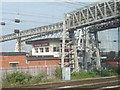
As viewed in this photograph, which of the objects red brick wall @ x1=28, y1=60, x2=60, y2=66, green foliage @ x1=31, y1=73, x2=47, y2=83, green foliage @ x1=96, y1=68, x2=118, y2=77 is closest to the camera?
green foliage @ x1=31, y1=73, x2=47, y2=83

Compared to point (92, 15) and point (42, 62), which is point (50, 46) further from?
point (92, 15)

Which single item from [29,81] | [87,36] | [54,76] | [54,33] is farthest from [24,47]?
[29,81]

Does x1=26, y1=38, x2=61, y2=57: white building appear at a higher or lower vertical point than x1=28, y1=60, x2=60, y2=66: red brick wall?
higher

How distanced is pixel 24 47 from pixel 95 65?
2265 centimetres

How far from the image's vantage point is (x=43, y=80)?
1923 centimetres

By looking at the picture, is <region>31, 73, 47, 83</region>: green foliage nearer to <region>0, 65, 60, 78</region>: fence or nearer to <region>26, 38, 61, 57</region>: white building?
<region>0, 65, 60, 78</region>: fence

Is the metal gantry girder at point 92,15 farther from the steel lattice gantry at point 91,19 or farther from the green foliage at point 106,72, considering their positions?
the green foliage at point 106,72

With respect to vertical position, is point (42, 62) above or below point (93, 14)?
below

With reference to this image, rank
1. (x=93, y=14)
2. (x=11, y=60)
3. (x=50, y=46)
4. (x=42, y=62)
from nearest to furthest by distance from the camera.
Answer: (x=93, y=14), (x=11, y=60), (x=42, y=62), (x=50, y=46)

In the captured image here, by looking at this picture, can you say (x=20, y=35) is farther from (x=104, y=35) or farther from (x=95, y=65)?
(x=95, y=65)

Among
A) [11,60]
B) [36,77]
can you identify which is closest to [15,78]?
[36,77]

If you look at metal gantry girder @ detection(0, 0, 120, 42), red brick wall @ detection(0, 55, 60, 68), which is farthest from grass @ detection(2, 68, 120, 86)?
red brick wall @ detection(0, 55, 60, 68)

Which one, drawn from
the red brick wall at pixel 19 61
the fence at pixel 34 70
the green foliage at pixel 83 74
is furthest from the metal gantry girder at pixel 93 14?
the fence at pixel 34 70

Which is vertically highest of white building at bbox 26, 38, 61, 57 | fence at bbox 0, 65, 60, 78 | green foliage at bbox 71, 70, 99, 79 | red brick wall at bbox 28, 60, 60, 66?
white building at bbox 26, 38, 61, 57
